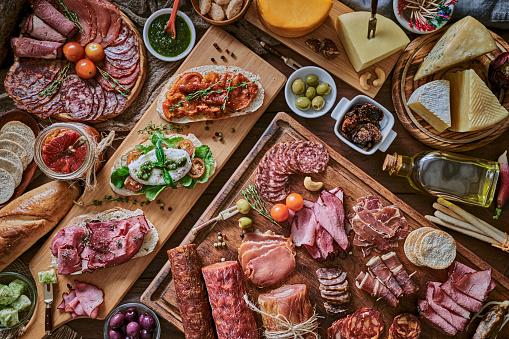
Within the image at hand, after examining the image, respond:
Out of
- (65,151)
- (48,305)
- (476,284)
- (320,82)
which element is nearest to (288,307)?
(476,284)

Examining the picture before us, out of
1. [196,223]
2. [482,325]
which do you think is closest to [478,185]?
[482,325]

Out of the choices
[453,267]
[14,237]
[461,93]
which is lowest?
[14,237]

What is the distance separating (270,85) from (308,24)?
1.89ft

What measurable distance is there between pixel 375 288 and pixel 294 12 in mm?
2313

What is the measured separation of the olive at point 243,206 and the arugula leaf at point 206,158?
0.35 metres

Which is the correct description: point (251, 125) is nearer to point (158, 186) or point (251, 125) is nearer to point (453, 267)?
point (158, 186)

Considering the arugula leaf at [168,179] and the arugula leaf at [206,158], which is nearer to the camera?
the arugula leaf at [168,179]

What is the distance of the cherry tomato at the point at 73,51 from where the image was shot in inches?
126

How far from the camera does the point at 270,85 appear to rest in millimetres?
3279

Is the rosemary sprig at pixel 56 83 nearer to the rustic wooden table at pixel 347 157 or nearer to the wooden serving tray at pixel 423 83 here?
the rustic wooden table at pixel 347 157

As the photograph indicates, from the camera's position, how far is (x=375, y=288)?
3072 mm

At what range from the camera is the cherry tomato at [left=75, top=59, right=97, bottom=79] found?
3207 mm

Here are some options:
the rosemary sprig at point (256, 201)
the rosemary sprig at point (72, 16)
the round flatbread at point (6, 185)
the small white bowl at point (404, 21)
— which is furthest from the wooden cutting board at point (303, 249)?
the rosemary sprig at point (72, 16)

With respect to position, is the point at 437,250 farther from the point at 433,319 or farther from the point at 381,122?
the point at 381,122
